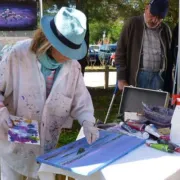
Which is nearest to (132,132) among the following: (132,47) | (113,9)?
(132,47)

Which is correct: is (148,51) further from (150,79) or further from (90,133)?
(90,133)

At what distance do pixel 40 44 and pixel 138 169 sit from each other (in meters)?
0.73

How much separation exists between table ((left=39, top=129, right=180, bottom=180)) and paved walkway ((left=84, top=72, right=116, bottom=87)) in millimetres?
7840

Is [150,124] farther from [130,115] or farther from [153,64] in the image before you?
[153,64]

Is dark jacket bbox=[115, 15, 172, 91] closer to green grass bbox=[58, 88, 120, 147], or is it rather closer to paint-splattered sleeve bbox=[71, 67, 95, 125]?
green grass bbox=[58, 88, 120, 147]

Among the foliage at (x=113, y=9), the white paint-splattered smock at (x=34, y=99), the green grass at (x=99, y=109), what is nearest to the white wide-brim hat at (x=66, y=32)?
the white paint-splattered smock at (x=34, y=99)

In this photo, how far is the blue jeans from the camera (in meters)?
3.20

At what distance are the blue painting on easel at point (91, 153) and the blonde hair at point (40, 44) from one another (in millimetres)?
470

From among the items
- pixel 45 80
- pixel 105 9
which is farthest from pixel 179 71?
pixel 105 9

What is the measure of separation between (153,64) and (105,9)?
4197 millimetres

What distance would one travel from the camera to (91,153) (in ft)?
5.68

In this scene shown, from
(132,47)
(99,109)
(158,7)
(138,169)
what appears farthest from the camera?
(99,109)

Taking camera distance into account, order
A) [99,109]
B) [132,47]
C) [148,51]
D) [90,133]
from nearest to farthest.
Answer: [90,133] → [148,51] → [132,47] → [99,109]

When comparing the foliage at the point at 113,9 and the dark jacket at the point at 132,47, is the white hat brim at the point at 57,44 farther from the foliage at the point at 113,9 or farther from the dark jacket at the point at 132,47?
Result: the foliage at the point at 113,9
